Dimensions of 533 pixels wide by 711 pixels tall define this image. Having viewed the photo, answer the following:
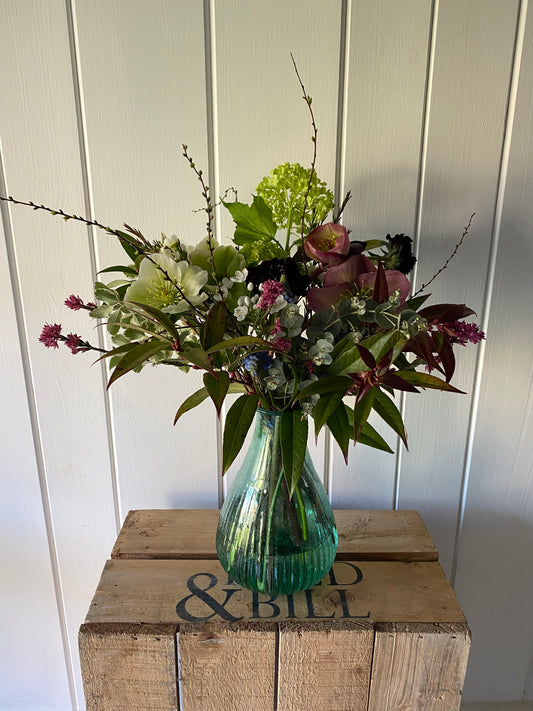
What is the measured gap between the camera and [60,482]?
107 centimetres

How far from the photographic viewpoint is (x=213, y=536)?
0.94 meters

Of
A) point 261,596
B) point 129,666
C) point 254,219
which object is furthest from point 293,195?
point 129,666

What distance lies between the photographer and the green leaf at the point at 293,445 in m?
0.67

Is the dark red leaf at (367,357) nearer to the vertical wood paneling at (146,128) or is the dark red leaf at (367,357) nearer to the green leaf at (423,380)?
the green leaf at (423,380)

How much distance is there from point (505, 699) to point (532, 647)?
0.49 ft

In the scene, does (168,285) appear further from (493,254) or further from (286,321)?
(493,254)

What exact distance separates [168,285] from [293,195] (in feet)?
0.68

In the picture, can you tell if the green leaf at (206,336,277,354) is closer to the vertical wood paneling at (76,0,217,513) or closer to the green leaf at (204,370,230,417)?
the green leaf at (204,370,230,417)

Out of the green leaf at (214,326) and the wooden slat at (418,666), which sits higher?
the green leaf at (214,326)

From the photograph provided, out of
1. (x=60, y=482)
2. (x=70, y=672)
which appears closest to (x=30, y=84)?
(x=60, y=482)

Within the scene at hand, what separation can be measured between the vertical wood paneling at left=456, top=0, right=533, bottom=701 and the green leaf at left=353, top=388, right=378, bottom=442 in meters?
0.47

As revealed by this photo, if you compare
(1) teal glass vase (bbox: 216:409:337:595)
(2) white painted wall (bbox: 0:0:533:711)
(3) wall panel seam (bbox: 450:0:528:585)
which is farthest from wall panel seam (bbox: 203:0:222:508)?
(3) wall panel seam (bbox: 450:0:528:585)

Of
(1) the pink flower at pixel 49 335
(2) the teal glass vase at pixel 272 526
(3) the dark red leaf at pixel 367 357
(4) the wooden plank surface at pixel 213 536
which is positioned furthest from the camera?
(4) the wooden plank surface at pixel 213 536

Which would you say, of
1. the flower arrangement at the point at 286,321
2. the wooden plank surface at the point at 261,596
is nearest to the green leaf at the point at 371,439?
the flower arrangement at the point at 286,321
